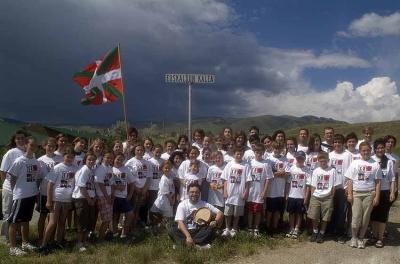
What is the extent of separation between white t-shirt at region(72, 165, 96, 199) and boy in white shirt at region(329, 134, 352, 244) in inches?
181

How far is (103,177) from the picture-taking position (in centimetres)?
726

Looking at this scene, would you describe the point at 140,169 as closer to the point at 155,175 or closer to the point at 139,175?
the point at 139,175

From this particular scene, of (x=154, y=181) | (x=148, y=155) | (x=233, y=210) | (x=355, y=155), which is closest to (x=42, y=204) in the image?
(x=154, y=181)

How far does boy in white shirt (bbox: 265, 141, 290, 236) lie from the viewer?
7.90 meters

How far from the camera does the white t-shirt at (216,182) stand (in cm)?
795

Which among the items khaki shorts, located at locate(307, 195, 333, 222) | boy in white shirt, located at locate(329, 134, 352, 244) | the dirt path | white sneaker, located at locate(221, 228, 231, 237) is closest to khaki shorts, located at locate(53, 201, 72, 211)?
white sneaker, located at locate(221, 228, 231, 237)

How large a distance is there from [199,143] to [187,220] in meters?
2.36

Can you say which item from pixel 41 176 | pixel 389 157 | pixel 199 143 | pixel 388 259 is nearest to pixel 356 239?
pixel 388 259

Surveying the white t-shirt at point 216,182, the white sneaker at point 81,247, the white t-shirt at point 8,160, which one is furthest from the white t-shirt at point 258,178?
the white t-shirt at point 8,160

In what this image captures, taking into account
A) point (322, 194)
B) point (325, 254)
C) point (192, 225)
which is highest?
point (322, 194)

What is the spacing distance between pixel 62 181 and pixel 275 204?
4.10 m

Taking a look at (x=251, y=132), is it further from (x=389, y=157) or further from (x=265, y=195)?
(x=389, y=157)

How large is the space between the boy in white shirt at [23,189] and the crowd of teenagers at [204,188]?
0.06ft

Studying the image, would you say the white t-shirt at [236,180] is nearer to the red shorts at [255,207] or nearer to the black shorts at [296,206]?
the red shorts at [255,207]
